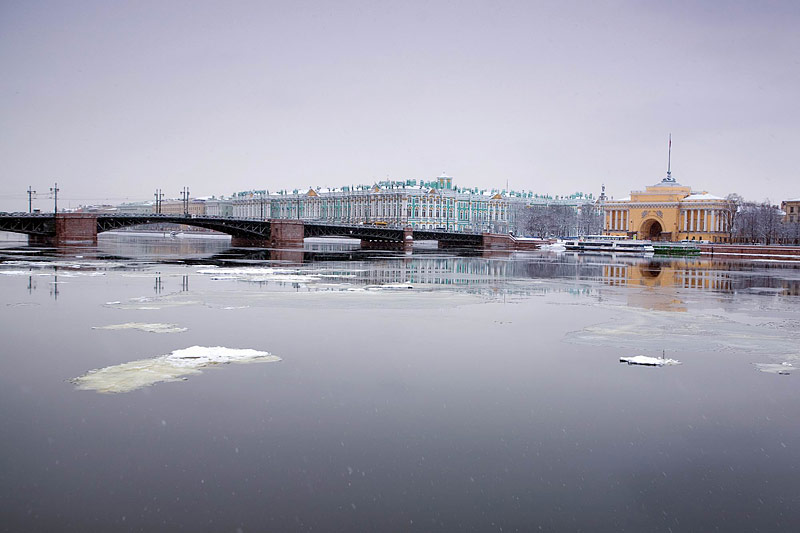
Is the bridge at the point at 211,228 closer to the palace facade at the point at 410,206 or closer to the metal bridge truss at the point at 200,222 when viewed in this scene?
the metal bridge truss at the point at 200,222

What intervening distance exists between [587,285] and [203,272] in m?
13.9

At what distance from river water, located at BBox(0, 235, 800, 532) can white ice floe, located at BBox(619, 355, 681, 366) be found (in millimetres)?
186

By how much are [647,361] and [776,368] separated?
5.42 ft

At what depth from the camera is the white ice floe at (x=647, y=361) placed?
9547 mm

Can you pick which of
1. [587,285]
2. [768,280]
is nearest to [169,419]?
[587,285]

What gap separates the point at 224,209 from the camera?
153000 mm

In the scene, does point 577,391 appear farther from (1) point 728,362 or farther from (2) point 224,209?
(2) point 224,209

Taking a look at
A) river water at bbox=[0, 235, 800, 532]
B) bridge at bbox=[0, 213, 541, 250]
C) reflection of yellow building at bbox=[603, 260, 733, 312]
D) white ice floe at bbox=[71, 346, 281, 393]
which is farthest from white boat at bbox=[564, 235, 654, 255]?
white ice floe at bbox=[71, 346, 281, 393]

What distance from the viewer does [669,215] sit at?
94062 millimetres

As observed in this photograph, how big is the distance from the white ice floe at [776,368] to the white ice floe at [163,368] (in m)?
6.32

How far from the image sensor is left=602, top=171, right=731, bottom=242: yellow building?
90.3 metres

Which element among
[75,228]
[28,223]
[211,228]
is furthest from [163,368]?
[28,223]

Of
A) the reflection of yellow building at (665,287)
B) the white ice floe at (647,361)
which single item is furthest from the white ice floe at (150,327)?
the reflection of yellow building at (665,287)

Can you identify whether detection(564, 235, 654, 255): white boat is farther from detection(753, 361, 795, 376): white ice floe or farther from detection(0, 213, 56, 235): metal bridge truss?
detection(753, 361, 795, 376): white ice floe
